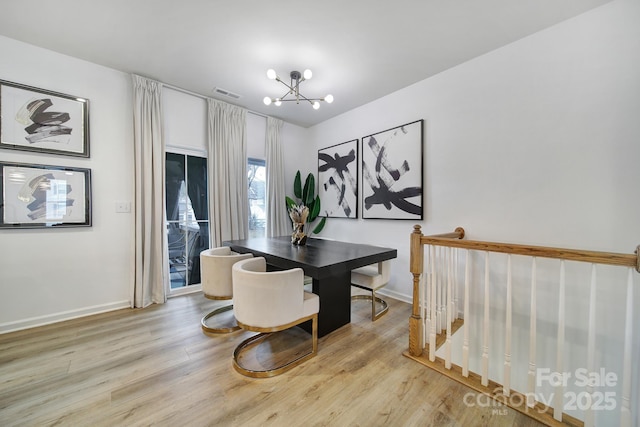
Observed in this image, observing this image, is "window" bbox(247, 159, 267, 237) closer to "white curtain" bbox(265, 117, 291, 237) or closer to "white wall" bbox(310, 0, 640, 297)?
"white curtain" bbox(265, 117, 291, 237)

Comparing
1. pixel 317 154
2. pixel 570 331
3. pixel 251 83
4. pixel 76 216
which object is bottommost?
pixel 570 331

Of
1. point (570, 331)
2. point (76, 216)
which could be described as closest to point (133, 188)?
point (76, 216)

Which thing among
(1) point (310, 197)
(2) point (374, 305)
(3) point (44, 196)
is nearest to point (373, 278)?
(2) point (374, 305)

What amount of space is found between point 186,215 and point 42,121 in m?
1.70

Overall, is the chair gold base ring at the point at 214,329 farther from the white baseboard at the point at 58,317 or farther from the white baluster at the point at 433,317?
the white baluster at the point at 433,317

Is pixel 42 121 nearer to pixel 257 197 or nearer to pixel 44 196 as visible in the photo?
pixel 44 196

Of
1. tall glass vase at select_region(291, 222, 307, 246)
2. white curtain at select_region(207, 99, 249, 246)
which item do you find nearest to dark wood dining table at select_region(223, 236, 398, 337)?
tall glass vase at select_region(291, 222, 307, 246)

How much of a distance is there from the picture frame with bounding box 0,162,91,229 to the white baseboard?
955 millimetres

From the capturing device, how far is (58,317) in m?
2.59

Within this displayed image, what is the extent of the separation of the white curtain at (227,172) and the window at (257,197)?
12.7 inches

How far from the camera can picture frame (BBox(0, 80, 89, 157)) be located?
7.79ft

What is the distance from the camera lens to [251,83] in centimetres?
316

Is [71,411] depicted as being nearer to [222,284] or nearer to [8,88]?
[222,284]

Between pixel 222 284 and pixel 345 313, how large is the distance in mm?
1312
